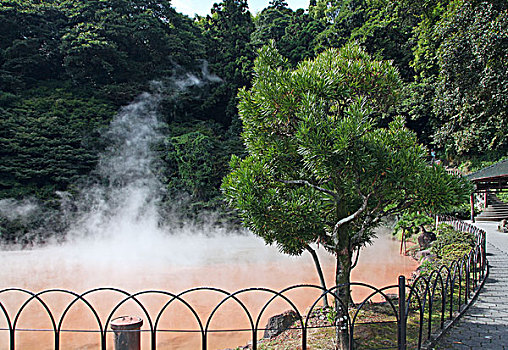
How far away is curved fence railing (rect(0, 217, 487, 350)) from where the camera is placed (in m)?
2.54

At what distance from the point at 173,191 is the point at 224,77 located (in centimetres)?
777

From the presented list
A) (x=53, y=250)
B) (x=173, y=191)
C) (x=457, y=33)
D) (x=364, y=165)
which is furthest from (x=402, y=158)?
(x=173, y=191)

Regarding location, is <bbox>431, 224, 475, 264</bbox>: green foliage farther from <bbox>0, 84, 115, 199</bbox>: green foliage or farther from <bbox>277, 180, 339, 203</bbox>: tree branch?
<bbox>0, 84, 115, 199</bbox>: green foliage

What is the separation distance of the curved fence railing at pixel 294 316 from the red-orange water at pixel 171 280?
3 cm

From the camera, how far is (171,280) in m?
7.15

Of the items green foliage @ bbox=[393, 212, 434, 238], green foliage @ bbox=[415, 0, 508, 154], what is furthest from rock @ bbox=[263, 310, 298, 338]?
green foliage @ bbox=[415, 0, 508, 154]

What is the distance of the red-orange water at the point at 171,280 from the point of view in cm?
477

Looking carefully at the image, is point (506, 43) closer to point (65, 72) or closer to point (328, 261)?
point (328, 261)

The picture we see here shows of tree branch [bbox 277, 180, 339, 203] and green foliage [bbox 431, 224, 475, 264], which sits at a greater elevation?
tree branch [bbox 277, 180, 339, 203]

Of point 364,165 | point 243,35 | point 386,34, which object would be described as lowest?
point 364,165

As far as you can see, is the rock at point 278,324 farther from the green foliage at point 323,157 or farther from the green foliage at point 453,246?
the green foliage at point 453,246

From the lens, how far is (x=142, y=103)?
19.3 meters

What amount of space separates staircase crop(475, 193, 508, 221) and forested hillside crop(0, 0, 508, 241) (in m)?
2.39

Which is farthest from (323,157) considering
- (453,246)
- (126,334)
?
(453,246)
